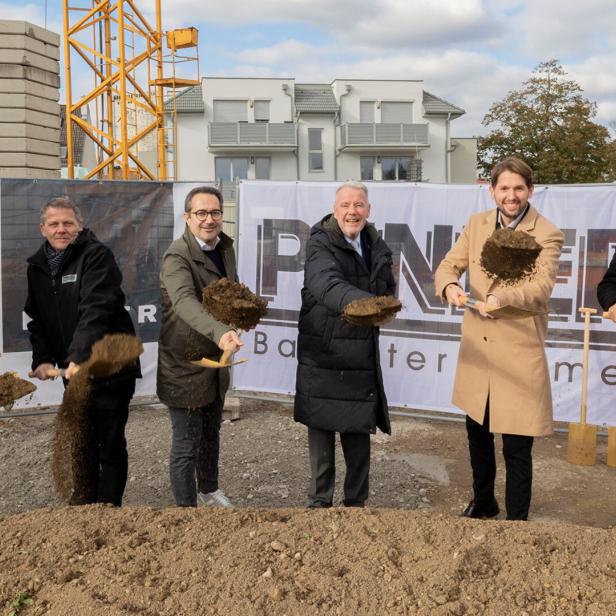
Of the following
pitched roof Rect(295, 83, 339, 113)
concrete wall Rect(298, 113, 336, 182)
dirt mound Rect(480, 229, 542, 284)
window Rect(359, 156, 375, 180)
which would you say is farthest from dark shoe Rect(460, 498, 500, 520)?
window Rect(359, 156, 375, 180)

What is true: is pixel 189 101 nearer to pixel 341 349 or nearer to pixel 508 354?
pixel 341 349

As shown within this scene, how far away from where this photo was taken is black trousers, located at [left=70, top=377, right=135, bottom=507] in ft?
11.4

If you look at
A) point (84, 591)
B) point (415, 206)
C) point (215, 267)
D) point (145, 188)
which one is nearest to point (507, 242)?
point (215, 267)

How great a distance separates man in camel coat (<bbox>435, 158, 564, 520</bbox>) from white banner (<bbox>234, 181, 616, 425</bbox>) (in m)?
2.16

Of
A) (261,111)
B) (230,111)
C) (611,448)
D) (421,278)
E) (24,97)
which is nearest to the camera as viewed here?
(611,448)

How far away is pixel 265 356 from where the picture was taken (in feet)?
20.1

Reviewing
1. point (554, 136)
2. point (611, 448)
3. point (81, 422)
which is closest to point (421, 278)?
point (611, 448)

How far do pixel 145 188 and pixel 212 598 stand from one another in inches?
177

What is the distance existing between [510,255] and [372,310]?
0.76 metres

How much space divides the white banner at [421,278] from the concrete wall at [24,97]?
18.6 feet

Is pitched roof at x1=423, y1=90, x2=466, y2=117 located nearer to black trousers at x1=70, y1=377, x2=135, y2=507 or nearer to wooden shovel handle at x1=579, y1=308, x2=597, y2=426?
wooden shovel handle at x1=579, y1=308, x2=597, y2=426

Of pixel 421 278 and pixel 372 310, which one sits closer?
pixel 372 310

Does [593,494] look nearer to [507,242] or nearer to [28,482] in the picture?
[507,242]

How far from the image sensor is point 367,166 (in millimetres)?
42781
